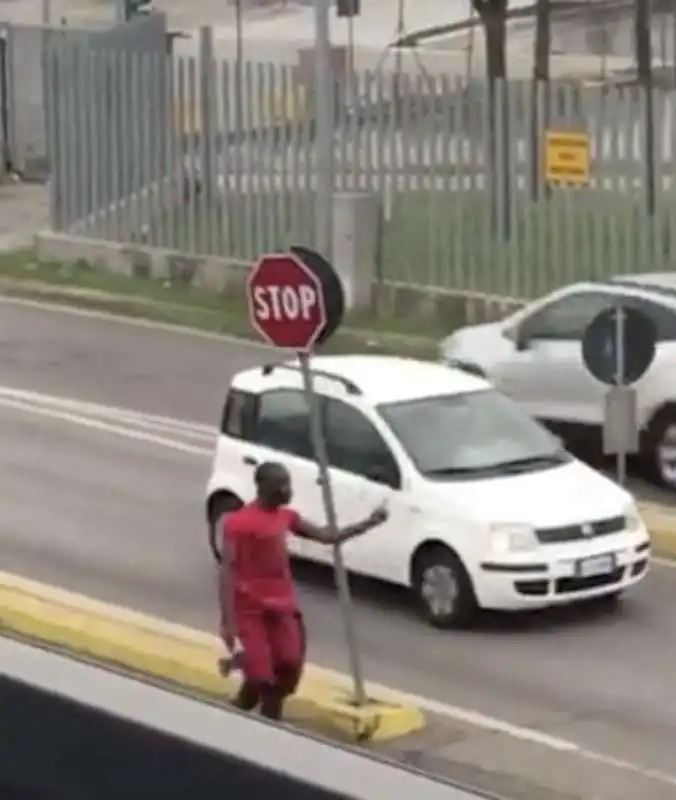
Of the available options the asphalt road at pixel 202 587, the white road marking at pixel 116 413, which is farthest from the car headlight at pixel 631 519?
the white road marking at pixel 116 413

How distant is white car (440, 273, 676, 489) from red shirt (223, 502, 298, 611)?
761cm

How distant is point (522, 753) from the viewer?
477 inches

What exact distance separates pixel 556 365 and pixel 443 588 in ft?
17.0

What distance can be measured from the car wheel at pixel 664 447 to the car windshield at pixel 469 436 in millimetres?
2972

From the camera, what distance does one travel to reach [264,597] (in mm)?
11891

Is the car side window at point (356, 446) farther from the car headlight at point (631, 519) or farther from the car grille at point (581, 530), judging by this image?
the car headlight at point (631, 519)

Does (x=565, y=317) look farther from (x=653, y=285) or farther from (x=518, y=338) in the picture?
(x=653, y=285)

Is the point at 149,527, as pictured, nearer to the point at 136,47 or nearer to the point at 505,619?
the point at 505,619

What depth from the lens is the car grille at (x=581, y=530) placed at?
14.8m

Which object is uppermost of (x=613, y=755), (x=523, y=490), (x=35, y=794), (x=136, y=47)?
(x=136, y=47)

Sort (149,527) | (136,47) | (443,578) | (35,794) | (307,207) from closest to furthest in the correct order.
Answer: (35,794) → (443,578) → (149,527) → (307,207) → (136,47)

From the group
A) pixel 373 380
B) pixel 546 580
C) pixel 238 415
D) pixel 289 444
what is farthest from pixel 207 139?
pixel 546 580

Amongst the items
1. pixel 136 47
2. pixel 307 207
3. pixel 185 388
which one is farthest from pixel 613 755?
pixel 136 47

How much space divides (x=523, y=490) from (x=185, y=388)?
32.0ft
